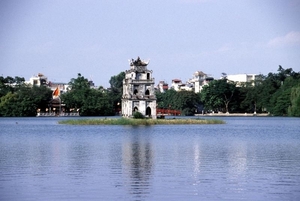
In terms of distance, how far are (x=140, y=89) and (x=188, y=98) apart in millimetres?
70433

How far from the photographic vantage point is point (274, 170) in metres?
33.3

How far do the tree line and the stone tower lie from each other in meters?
37.7

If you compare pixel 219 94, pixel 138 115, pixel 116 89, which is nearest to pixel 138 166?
pixel 138 115

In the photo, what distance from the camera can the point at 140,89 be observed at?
96125mm

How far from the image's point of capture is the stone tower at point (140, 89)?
9575cm

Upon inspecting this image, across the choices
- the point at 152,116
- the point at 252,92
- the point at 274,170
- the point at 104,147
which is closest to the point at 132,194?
the point at 274,170

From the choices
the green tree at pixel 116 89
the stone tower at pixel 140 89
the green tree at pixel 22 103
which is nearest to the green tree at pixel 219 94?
the green tree at pixel 116 89

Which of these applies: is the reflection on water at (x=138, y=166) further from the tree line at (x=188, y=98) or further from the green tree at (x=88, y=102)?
the green tree at (x=88, y=102)

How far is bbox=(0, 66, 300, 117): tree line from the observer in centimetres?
14475

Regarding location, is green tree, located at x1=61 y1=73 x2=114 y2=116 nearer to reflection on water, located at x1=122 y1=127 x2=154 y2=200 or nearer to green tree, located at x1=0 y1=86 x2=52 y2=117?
green tree, located at x1=0 y1=86 x2=52 y2=117

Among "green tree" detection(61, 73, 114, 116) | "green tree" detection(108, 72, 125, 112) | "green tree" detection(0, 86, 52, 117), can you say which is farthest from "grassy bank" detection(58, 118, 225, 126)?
"green tree" detection(108, 72, 125, 112)

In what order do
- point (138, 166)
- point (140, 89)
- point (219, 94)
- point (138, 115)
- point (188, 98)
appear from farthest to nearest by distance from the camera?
point (188, 98) → point (219, 94) → point (140, 89) → point (138, 115) → point (138, 166)

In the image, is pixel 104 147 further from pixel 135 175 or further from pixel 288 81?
pixel 288 81

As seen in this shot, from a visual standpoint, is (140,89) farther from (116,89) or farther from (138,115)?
(116,89)
